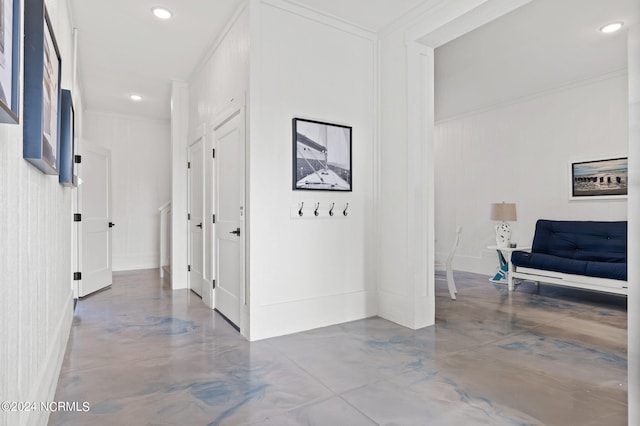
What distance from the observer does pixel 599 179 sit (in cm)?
490

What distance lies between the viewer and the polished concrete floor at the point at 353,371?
76.0 inches

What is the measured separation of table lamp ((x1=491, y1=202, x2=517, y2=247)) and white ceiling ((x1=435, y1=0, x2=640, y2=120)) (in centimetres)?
171

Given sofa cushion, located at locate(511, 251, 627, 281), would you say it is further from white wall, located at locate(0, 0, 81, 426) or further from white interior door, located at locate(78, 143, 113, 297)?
white interior door, located at locate(78, 143, 113, 297)

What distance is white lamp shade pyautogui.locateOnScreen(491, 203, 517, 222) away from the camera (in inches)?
218

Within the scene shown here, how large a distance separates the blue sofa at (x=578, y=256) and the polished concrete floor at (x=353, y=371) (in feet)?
1.39

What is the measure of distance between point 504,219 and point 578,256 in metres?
1.08

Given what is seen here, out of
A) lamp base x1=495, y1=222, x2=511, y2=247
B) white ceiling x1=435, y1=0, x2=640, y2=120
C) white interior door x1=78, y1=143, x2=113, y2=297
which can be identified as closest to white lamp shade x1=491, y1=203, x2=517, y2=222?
lamp base x1=495, y1=222, x2=511, y2=247

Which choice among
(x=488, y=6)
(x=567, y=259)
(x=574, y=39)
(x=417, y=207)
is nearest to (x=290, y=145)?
(x=417, y=207)

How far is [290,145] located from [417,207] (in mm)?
1293

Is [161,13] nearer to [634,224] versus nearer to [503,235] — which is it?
[634,224]

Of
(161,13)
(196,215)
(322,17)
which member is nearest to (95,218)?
(196,215)

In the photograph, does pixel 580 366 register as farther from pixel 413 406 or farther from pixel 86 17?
pixel 86 17

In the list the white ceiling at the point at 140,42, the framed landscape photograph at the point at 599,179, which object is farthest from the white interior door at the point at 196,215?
the framed landscape photograph at the point at 599,179

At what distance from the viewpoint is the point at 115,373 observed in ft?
7.90
